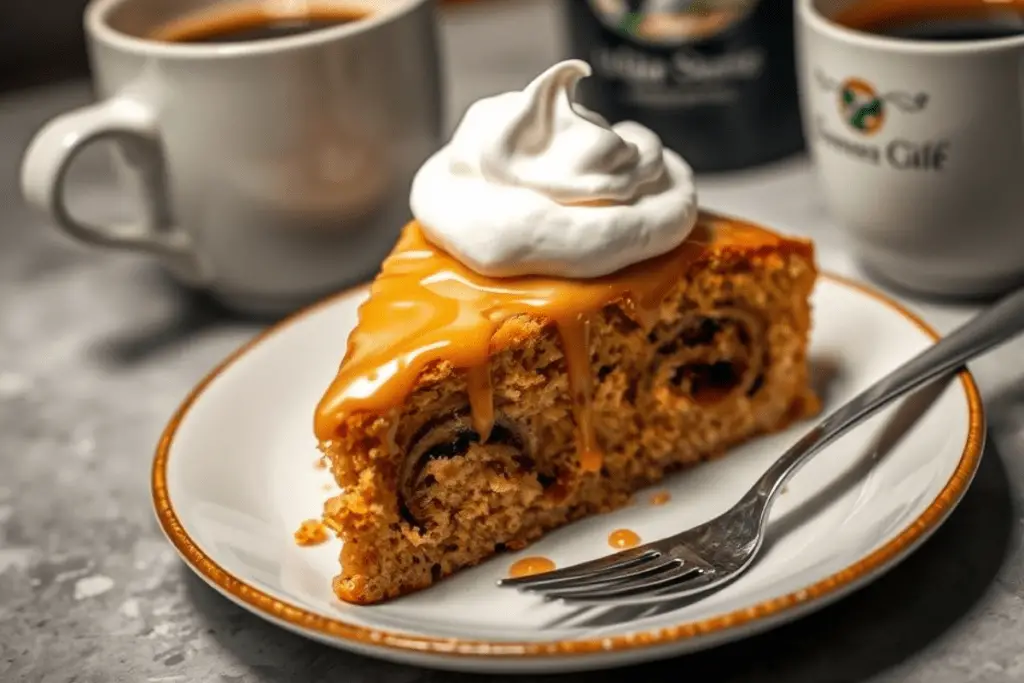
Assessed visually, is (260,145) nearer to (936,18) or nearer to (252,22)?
(252,22)

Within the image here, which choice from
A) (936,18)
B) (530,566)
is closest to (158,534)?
(530,566)

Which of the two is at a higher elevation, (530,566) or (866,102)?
(866,102)

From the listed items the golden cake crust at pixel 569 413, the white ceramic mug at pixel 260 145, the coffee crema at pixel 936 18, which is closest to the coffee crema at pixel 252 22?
the white ceramic mug at pixel 260 145

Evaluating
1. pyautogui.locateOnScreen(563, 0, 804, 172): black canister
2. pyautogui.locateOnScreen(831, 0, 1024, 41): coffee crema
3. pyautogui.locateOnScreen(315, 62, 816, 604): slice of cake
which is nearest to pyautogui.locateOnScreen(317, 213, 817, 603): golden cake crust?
pyautogui.locateOnScreen(315, 62, 816, 604): slice of cake

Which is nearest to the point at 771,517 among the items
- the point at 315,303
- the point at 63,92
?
the point at 315,303

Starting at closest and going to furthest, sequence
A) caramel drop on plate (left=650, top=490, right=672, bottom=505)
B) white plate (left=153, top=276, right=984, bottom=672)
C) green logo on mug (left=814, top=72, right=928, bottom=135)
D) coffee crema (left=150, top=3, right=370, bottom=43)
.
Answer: white plate (left=153, top=276, right=984, bottom=672) → caramel drop on plate (left=650, top=490, right=672, bottom=505) → green logo on mug (left=814, top=72, right=928, bottom=135) → coffee crema (left=150, top=3, right=370, bottom=43)

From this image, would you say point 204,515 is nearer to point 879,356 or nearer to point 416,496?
point 416,496

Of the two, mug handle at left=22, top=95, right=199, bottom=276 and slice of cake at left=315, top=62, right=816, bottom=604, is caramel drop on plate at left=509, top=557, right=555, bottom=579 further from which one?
mug handle at left=22, top=95, right=199, bottom=276

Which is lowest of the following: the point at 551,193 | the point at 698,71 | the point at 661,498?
the point at 661,498
